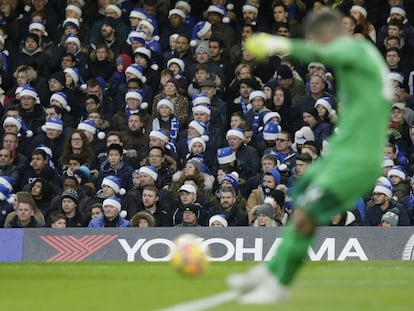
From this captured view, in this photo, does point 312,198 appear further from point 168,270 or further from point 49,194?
point 49,194

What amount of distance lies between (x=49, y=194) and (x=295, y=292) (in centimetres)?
988

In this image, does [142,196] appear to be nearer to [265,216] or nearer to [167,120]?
[265,216]

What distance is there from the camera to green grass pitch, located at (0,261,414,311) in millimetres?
11734

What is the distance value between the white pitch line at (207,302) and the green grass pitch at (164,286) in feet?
0.45

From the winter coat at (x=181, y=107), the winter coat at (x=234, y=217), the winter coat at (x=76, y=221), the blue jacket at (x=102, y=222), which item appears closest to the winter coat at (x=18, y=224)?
the winter coat at (x=76, y=221)

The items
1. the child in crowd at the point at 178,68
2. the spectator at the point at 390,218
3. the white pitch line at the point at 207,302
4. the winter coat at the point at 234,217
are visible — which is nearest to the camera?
the white pitch line at the point at 207,302

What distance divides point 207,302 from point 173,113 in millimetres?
12017

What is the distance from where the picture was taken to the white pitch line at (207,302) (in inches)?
437

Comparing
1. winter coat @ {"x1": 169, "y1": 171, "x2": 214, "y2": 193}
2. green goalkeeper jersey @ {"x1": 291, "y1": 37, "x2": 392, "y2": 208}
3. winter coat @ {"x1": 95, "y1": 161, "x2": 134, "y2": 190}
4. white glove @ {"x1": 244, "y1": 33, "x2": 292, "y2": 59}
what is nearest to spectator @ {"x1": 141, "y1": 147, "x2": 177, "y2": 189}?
winter coat @ {"x1": 169, "y1": 171, "x2": 214, "y2": 193}

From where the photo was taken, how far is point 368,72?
447 inches

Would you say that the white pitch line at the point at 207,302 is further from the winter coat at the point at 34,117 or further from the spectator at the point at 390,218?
the winter coat at the point at 34,117

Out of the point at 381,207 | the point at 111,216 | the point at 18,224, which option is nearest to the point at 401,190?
the point at 381,207

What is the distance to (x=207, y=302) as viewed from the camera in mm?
11711

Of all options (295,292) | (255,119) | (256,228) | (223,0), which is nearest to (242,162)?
(255,119)
